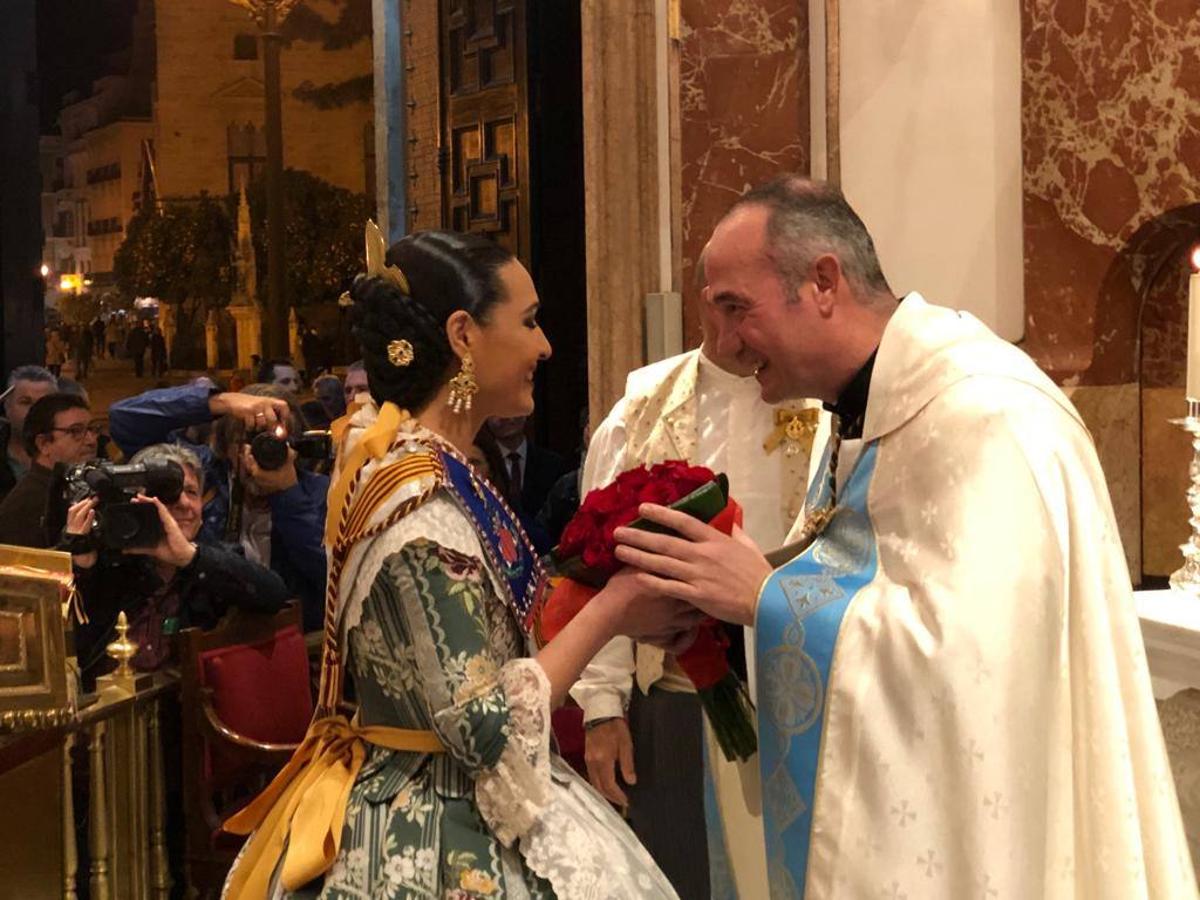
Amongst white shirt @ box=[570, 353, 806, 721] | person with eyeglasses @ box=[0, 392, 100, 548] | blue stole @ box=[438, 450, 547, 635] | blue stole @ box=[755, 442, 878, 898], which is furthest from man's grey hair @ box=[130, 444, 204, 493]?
blue stole @ box=[755, 442, 878, 898]

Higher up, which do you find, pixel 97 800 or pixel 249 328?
pixel 249 328

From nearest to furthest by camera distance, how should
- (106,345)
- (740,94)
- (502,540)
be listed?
(502,540), (740,94), (106,345)

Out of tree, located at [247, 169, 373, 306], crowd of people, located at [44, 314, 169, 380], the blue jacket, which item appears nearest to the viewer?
the blue jacket

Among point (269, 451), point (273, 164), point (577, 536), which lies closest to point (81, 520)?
point (269, 451)

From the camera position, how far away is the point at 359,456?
234cm

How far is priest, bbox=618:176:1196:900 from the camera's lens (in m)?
2.03

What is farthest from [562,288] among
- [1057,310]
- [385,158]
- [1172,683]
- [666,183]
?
[1172,683]

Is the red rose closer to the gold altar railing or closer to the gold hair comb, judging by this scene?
the gold hair comb

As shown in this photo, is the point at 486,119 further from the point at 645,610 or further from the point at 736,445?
the point at 645,610

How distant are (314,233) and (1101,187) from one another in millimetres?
5892

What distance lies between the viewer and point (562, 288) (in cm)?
898

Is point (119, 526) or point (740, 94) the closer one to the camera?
point (119, 526)

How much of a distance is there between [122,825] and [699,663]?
206 centimetres

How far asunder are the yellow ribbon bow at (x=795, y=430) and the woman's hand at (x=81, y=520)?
171 centimetres
